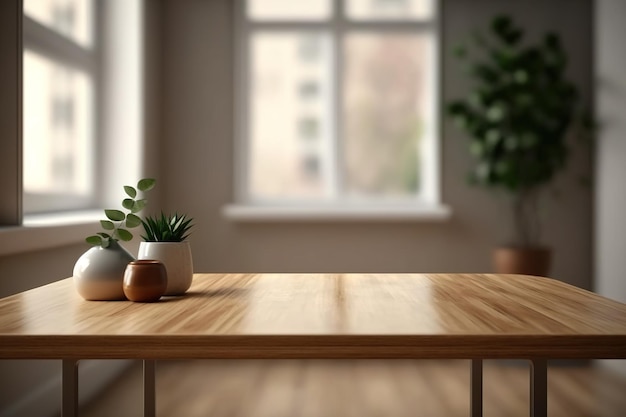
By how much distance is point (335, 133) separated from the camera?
15.4 ft

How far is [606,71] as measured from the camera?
411 cm

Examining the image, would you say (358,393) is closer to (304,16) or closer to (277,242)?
(277,242)

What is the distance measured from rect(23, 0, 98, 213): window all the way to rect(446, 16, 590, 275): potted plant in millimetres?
2172

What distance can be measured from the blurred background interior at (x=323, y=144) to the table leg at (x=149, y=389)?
5.80 ft

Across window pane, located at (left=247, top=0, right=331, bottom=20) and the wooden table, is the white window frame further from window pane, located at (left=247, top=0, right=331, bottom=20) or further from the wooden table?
the wooden table

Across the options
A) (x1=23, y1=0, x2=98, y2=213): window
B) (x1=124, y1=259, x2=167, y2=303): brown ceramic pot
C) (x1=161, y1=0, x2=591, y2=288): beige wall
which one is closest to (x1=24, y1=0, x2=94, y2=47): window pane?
(x1=23, y1=0, x2=98, y2=213): window

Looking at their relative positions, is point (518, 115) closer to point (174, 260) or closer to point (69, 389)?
point (174, 260)

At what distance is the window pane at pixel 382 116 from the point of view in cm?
473

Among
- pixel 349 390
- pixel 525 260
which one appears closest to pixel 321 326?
pixel 349 390

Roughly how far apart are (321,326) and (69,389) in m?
0.66

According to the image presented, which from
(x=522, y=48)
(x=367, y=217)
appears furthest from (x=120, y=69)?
(x=522, y=48)

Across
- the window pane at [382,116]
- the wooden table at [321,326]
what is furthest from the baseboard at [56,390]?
the window pane at [382,116]

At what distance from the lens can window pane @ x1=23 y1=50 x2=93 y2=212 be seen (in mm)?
3229

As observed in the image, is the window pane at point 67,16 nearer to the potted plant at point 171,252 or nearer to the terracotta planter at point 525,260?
the potted plant at point 171,252
